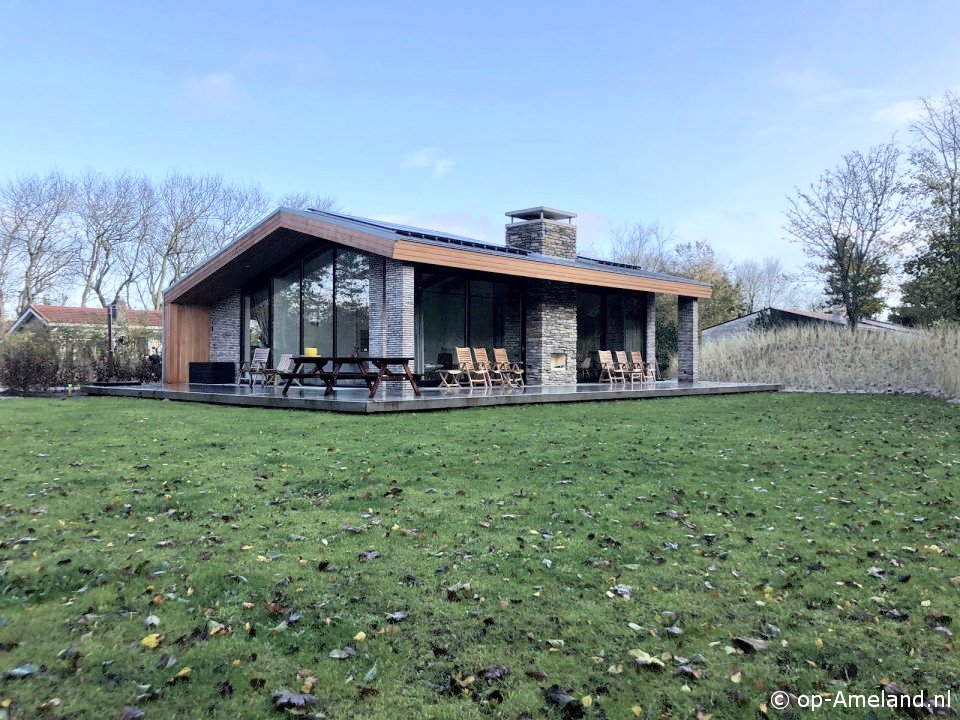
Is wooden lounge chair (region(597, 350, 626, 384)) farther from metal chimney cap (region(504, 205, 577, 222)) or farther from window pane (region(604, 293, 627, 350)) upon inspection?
metal chimney cap (region(504, 205, 577, 222))

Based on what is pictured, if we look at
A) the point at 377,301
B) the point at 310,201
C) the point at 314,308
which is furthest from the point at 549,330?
the point at 310,201

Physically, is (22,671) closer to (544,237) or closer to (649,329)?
(544,237)

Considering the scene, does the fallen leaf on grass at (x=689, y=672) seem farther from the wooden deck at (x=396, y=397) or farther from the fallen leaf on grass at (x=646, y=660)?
the wooden deck at (x=396, y=397)

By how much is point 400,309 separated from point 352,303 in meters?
2.31

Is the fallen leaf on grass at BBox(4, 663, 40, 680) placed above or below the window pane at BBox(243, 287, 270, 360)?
below

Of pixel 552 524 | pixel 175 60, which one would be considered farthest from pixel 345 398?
pixel 175 60

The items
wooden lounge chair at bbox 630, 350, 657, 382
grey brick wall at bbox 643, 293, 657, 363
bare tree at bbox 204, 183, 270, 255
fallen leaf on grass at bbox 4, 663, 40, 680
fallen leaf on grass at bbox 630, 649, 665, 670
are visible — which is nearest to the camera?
fallen leaf on grass at bbox 4, 663, 40, 680

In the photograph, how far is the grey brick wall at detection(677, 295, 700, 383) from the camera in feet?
59.4

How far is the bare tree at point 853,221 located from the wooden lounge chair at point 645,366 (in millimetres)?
8810

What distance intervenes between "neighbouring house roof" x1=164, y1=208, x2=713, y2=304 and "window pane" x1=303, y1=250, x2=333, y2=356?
0.54 meters

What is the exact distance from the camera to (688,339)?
59.8 ft

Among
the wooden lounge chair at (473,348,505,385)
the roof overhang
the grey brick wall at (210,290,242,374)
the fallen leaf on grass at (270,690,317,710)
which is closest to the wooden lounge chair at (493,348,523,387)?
the wooden lounge chair at (473,348,505,385)

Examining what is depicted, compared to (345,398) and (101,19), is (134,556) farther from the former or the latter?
(101,19)

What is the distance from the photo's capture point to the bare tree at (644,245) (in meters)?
35.5
